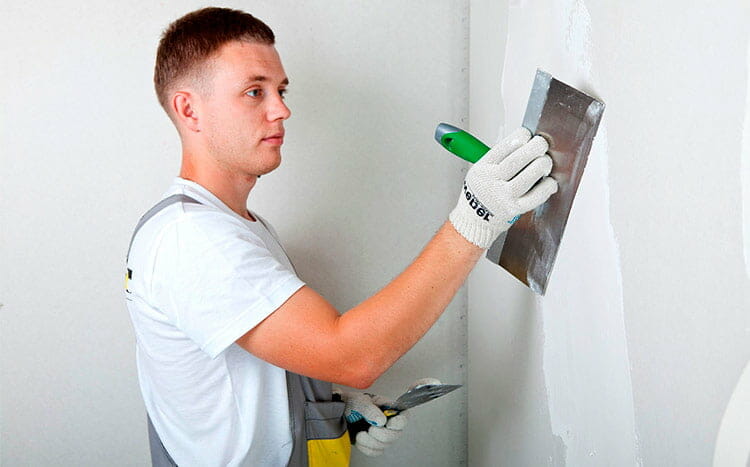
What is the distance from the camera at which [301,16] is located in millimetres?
1897

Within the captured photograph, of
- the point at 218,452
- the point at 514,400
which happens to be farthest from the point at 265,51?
the point at 514,400

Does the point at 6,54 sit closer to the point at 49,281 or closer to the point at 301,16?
the point at 49,281

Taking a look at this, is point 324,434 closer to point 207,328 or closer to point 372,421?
point 372,421

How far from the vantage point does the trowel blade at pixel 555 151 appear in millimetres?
1151

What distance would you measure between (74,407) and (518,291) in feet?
4.00

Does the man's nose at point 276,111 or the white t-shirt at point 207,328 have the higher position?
the man's nose at point 276,111

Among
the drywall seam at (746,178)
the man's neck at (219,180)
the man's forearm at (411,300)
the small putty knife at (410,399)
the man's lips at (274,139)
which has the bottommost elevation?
the small putty knife at (410,399)

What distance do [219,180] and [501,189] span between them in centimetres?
63

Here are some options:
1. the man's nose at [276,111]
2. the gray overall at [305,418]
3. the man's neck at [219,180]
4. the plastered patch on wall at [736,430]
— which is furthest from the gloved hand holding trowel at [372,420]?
the plastered patch on wall at [736,430]

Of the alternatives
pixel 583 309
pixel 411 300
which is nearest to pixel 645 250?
pixel 583 309

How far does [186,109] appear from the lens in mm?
1472

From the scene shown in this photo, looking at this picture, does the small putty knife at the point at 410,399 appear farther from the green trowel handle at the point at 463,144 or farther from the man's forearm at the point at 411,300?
the green trowel handle at the point at 463,144

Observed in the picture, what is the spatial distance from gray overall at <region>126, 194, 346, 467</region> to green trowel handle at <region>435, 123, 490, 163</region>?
0.57 metres

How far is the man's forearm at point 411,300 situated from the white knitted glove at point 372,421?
1.84 feet
